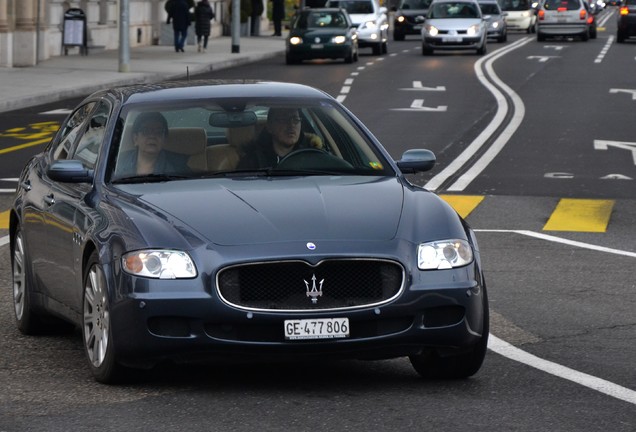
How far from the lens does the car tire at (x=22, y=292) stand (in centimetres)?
884

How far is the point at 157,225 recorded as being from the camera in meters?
7.23

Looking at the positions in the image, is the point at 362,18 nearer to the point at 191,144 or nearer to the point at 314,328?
the point at 191,144

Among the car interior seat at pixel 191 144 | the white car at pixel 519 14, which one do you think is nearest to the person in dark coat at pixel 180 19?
the white car at pixel 519 14

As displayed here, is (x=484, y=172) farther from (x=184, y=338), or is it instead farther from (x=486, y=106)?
(x=184, y=338)

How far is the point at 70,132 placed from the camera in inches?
361

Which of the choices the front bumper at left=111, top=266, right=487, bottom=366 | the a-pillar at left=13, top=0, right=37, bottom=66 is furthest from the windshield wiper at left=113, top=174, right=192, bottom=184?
the a-pillar at left=13, top=0, right=37, bottom=66

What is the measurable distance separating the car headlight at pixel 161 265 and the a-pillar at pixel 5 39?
3217 centimetres

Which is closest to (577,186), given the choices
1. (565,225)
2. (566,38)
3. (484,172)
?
(484,172)

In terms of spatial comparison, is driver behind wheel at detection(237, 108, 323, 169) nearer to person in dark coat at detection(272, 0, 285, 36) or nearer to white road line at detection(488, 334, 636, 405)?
white road line at detection(488, 334, 636, 405)

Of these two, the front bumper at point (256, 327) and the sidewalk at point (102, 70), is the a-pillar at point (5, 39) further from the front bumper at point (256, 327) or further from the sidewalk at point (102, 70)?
the front bumper at point (256, 327)

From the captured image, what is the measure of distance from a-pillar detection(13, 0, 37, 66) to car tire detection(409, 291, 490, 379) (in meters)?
33.4

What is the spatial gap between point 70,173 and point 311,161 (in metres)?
1.19

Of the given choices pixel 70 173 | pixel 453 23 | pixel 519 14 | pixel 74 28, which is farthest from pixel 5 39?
pixel 519 14

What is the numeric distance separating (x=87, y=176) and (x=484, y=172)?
453 inches
